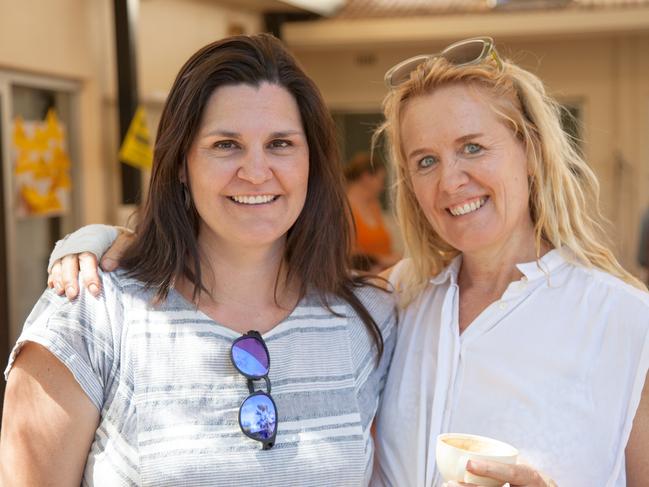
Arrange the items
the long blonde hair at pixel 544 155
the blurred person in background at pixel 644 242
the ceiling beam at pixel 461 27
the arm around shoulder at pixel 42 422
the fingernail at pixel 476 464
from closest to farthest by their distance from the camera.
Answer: the fingernail at pixel 476 464
the arm around shoulder at pixel 42 422
the long blonde hair at pixel 544 155
the blurred person in background at pixel 644 242
the ceiling beam at pixel 461 27

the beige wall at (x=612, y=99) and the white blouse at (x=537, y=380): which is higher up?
the beige wall at (x=612, y=99)

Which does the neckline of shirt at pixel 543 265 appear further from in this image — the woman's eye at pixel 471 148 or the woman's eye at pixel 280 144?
the woman's eye at pixel 280 144

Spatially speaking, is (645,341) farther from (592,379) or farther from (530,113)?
(530,113)

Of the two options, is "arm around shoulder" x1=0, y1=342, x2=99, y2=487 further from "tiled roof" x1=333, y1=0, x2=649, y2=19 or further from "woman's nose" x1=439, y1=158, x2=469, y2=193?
"tiled roof" x1=333, y1=0, x2=649, y2=19

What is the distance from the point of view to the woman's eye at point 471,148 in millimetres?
1997

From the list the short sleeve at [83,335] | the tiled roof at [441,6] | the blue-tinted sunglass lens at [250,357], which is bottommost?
the blue-tinted sunglass lens at [250,357]

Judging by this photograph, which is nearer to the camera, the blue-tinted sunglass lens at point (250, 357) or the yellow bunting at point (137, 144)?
the blue-tinted sunglass lens at point (250, 357)

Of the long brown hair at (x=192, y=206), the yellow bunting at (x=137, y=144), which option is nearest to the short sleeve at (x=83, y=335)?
the long brown hair at (x=192, y=206)

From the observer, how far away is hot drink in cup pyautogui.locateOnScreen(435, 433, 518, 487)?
1525 mm

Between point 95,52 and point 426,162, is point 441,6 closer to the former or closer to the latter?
point 95,52

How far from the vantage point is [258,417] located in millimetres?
1779

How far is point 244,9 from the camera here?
7.99m

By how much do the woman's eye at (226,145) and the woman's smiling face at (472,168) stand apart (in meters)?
0.48

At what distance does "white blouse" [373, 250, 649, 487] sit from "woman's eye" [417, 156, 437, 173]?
0.35 m
